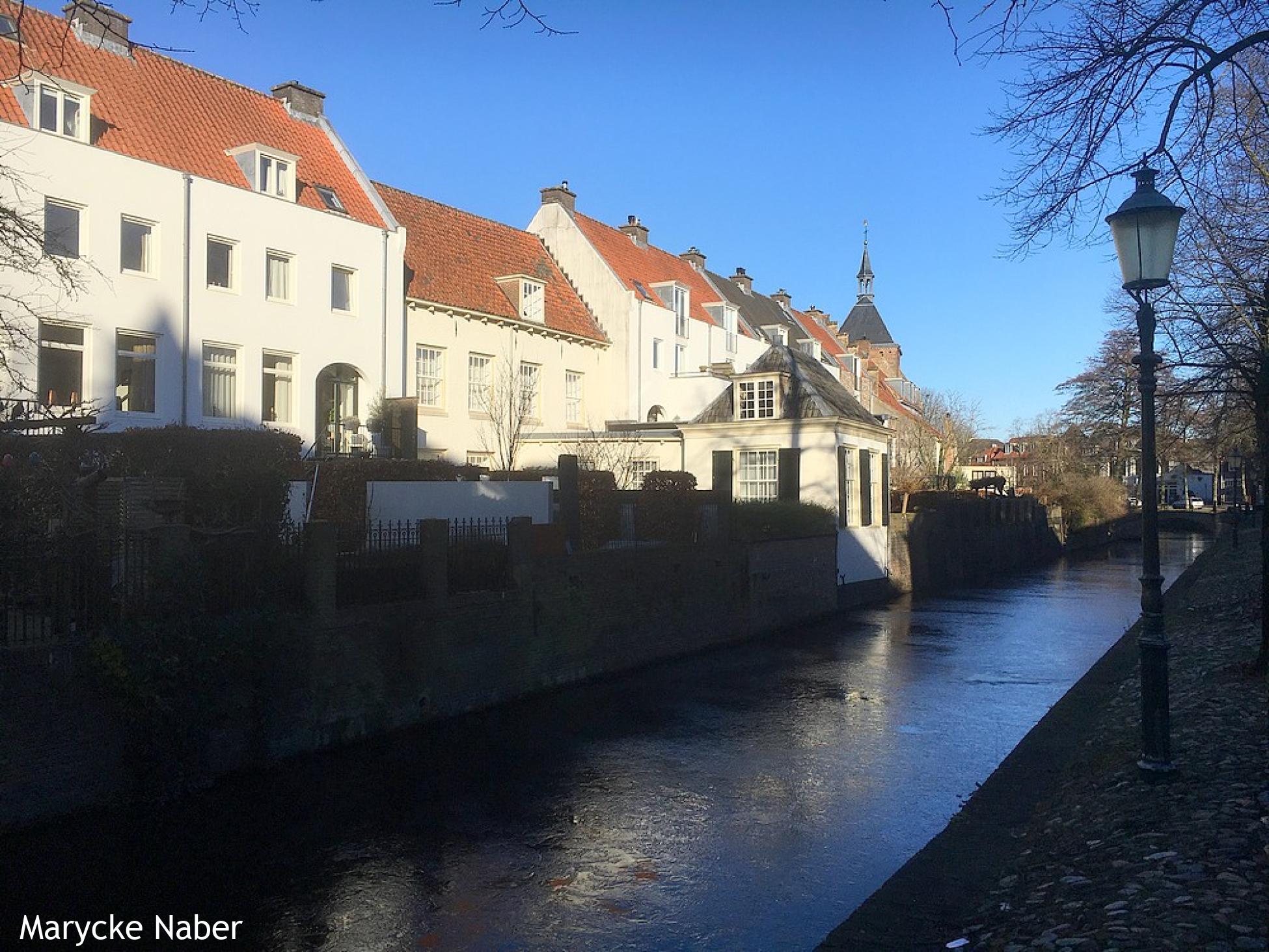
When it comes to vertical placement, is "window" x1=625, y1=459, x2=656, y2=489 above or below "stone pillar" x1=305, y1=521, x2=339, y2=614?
above

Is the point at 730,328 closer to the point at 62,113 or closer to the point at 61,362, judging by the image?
the point at 62,113

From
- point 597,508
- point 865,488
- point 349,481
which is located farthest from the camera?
point 865,488

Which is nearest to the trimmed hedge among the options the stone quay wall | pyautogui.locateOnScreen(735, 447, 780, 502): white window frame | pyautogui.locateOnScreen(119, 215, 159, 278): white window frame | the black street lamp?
the stone quay wall

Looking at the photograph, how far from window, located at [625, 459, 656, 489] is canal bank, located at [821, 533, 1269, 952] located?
1800 cm

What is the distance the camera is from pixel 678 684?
52.5 feet

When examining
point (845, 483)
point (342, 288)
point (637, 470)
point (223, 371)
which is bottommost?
point (845, 483)

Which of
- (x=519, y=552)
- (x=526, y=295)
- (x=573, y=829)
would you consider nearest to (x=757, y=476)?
(x=526, y=295)

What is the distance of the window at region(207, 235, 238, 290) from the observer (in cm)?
2277

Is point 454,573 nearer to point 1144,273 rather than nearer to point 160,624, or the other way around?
point 160,624

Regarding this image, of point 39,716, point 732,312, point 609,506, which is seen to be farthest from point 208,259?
point 732,312

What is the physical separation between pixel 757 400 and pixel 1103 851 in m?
21.6

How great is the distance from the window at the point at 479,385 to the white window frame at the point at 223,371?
8.03 m

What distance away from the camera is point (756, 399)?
1083 inches

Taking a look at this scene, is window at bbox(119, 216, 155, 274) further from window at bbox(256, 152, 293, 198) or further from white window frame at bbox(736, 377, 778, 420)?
white window frame at bbox(736, 377, 778, 420)
